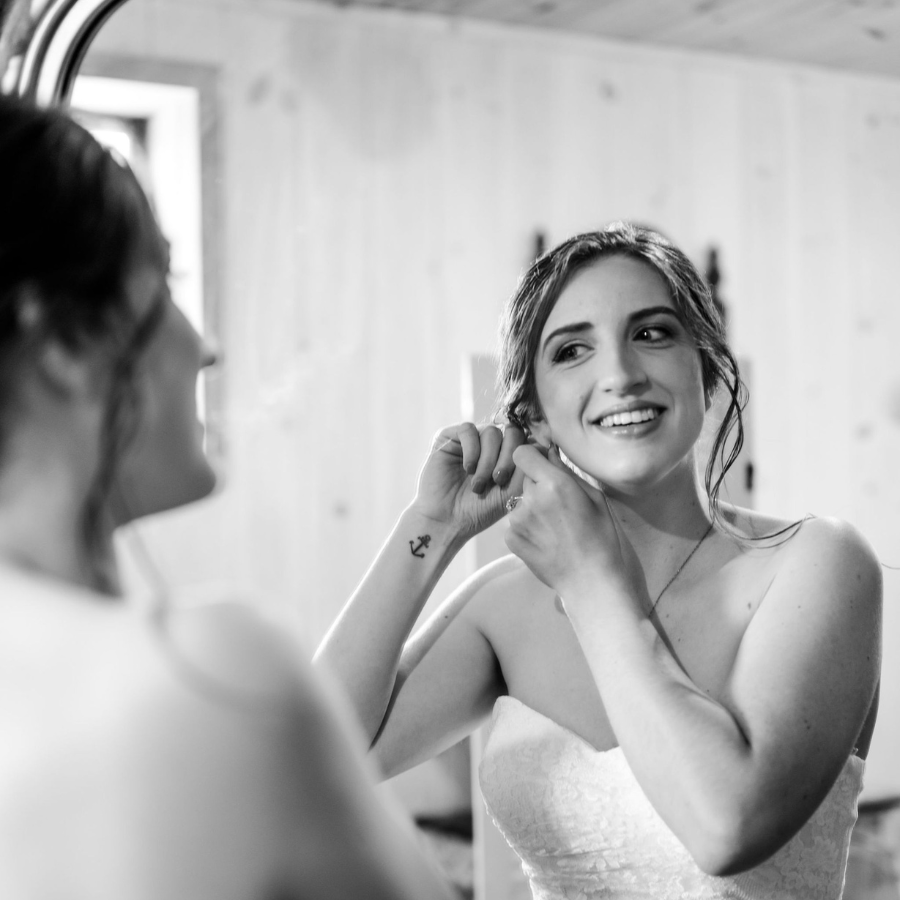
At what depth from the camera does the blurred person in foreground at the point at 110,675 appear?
321 mm

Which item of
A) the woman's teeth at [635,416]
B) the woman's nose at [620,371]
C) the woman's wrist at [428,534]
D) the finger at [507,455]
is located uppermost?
the woman's nose at [620,371]

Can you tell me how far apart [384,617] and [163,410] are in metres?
0.80

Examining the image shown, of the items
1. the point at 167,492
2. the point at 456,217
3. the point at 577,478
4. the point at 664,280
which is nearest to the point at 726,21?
the point at 456,217

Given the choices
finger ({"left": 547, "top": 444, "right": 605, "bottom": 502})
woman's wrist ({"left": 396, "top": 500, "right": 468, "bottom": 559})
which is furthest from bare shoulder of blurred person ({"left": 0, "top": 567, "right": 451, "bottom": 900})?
woman's wrist ({"left": 396, "top": 500, "right": 468, "bottom": 559})

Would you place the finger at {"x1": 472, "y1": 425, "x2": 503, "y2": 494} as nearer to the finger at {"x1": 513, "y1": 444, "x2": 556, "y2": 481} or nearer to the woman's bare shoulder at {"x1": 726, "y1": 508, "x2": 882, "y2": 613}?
the finger at {"x1": 513, "y1": 444, "x2": 556, "y2": 481}

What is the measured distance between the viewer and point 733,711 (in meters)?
0.96

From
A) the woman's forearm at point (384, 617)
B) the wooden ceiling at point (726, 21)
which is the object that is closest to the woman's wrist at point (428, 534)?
the woman's forearm at point (384, 617)

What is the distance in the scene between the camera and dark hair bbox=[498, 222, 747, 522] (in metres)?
1.26

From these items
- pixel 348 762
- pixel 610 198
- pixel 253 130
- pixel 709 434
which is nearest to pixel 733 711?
pixel 709 434

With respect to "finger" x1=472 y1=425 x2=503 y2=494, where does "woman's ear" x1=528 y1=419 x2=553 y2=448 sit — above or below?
above

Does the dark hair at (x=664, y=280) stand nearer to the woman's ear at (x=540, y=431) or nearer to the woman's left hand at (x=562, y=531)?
the woman's ear at (x=540, y=431)

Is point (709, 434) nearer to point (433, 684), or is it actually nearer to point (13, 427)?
point (433, 684)

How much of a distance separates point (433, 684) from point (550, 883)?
0.80ft

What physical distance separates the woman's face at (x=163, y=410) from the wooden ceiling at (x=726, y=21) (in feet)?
8.51
